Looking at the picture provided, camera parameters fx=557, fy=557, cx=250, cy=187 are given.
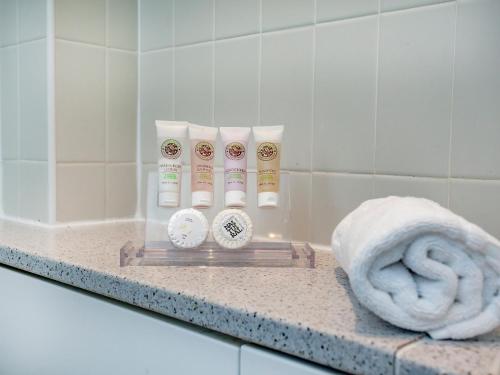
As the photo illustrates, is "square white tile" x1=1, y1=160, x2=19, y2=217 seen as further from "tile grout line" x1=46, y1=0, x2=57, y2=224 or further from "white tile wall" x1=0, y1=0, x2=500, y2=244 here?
"tile grout line" x1=46, y1=0, x2=57, y2=224

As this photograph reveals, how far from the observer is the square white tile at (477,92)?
74 centimetres

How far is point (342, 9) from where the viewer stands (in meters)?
0.90

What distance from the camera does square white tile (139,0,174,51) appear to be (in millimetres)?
1185

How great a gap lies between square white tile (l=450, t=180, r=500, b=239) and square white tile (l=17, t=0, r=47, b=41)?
0.84 metres

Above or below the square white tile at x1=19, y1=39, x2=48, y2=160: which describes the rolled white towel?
below

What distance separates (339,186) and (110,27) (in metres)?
0.63

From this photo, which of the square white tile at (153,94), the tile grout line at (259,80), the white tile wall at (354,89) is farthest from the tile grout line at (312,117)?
the square white tile at (153,94)

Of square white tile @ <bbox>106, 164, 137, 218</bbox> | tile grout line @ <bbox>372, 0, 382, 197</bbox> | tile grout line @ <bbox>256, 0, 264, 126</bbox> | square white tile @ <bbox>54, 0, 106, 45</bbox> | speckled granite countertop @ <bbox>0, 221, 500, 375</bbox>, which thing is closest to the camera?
speckled granite countertop @ <bbox>0, 221, 500, 375</bbox>

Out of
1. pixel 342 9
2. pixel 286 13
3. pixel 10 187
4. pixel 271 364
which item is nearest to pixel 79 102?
pixel 10 187

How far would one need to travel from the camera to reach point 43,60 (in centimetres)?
112

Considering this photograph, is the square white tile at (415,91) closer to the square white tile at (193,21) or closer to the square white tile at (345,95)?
the square white tile at (345,95)

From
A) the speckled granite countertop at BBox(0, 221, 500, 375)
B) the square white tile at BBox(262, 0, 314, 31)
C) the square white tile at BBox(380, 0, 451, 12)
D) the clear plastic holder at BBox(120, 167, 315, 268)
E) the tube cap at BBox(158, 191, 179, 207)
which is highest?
the square white tile at BBox(262, 0, 314, 31)

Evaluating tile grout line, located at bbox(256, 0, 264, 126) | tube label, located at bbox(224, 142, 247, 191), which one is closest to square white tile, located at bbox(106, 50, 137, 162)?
tile grout line, located at bbox(256, 0, 264, 126)

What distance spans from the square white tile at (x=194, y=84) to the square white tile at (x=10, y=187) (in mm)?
384
